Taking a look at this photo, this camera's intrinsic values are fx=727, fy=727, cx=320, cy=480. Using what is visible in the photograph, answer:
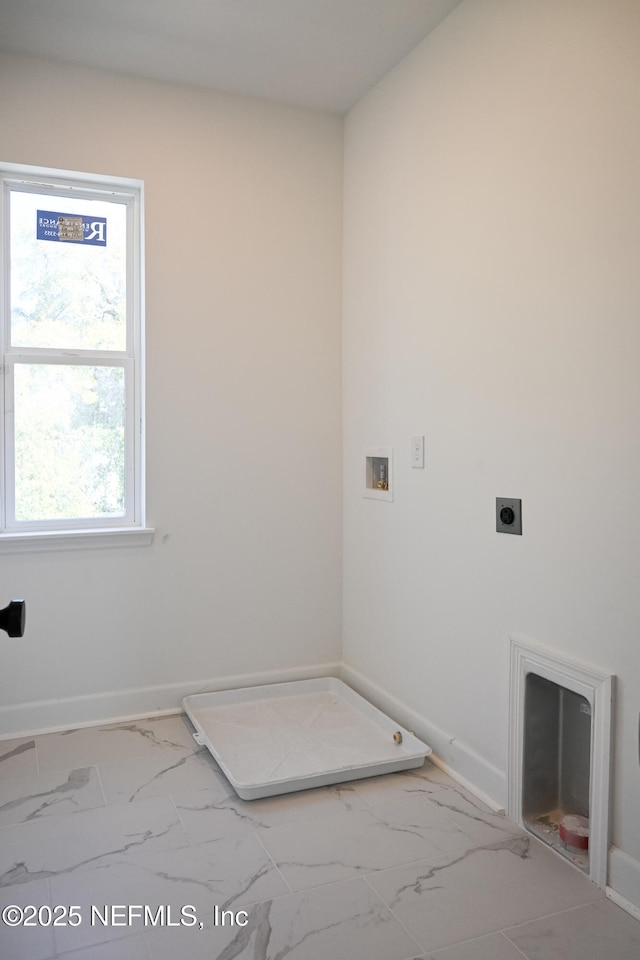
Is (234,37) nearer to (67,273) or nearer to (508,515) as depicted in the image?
(67,273)

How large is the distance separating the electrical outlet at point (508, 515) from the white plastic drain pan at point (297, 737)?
862mm

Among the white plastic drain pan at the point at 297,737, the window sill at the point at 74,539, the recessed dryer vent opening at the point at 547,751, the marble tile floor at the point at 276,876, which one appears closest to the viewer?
the marble tile floor at the point at 276,876

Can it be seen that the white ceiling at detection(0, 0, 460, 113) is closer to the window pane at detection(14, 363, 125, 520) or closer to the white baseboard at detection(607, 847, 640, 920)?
the window pane at detection(14, 363, 125, 520)

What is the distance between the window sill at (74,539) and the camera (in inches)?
109

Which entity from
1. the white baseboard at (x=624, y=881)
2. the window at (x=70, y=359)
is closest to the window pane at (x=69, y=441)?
the window at (x=70, y=359)

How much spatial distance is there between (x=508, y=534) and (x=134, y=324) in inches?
70.0

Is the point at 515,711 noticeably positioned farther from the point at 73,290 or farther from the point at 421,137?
the point at 73,290

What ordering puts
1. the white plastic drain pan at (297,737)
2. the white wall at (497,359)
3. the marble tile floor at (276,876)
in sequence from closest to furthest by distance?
the marble tile floor at (276,876) → the white wall at (497,359) → the white plastic drain pan at (297,737)

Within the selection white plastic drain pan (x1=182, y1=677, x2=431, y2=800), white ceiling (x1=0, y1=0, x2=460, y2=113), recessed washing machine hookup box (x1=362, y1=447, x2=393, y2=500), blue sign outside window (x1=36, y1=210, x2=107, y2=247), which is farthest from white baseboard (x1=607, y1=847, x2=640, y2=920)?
blue sign outside window (x1=36, y1=210, x2=107, y2=247)

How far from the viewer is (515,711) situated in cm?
215

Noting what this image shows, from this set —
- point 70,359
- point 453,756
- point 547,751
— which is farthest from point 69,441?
point 547,751

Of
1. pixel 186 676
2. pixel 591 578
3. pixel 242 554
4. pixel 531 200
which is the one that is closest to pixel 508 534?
pixel 591 578

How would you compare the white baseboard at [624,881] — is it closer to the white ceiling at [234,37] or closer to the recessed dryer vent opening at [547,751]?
the recessed dryer vent opening at [547,751]

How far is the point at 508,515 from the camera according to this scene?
219cm
